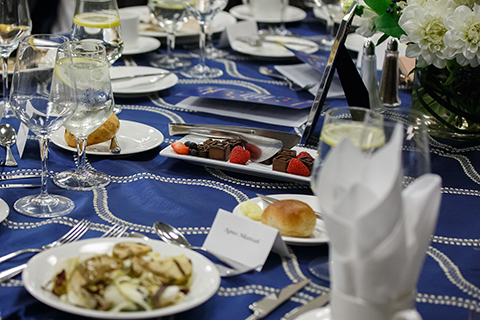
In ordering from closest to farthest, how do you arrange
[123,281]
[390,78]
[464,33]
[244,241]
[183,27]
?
[123,281]
[244,241]
[464,33]
[390,78]
[183,27]

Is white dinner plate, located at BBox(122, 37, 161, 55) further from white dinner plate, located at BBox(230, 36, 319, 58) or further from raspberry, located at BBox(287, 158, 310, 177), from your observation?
raspberry, located at BBox(287, 158, 310, 177)

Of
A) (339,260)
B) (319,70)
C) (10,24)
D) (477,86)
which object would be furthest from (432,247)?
A: (10,24)

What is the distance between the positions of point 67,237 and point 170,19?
3.89 ft

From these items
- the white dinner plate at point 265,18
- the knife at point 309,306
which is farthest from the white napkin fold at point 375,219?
the white dinner plate at point 265,18

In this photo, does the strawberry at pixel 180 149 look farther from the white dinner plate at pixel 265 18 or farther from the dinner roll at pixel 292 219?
the white dinner plate at pixel 265 18

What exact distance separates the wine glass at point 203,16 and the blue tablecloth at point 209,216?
1.37 feet

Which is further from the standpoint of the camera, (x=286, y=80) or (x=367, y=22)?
(x=286, y=80)

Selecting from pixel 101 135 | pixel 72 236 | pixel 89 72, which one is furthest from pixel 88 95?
pixel 72 236

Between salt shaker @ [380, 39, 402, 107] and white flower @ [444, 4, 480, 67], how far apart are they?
0.42 metres

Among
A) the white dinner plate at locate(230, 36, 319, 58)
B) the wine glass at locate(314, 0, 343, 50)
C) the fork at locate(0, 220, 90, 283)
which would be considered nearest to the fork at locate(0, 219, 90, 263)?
the fork at locate(0, 220, 90, 283)

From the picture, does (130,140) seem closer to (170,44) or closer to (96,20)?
(96,20)

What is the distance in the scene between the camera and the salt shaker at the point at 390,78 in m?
1.47

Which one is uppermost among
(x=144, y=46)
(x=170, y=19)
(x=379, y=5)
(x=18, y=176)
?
(x=379, y=5)

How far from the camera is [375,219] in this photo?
1.49ft
